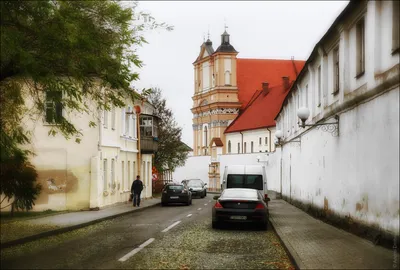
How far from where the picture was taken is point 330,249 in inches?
519

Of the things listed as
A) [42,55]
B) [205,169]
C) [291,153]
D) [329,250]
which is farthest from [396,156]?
[205,169]

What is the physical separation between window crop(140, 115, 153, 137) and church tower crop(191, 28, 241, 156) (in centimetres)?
4038

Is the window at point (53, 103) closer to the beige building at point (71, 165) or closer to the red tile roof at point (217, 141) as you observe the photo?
the beige building at point (71, 165)

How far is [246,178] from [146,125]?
21.1 m

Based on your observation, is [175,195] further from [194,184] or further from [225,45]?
[225,45]

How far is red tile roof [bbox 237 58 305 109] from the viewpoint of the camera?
92438 mm

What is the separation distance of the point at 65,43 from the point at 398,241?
853 centimetres

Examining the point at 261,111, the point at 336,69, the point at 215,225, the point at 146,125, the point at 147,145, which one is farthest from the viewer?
the point at 261,111

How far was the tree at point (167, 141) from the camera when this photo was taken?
68387 mm

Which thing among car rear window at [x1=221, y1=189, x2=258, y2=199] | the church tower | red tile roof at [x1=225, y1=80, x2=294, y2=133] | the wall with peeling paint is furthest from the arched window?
car rear window at [x1=221, y1=189, x2=258, y2=199]

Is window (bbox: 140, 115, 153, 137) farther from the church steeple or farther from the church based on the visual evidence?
the church steeple

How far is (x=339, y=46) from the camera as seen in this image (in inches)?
722

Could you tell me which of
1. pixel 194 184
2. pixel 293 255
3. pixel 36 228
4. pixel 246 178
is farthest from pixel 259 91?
pixel 293 255

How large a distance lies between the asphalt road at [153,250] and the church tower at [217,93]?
68035 millimetres
